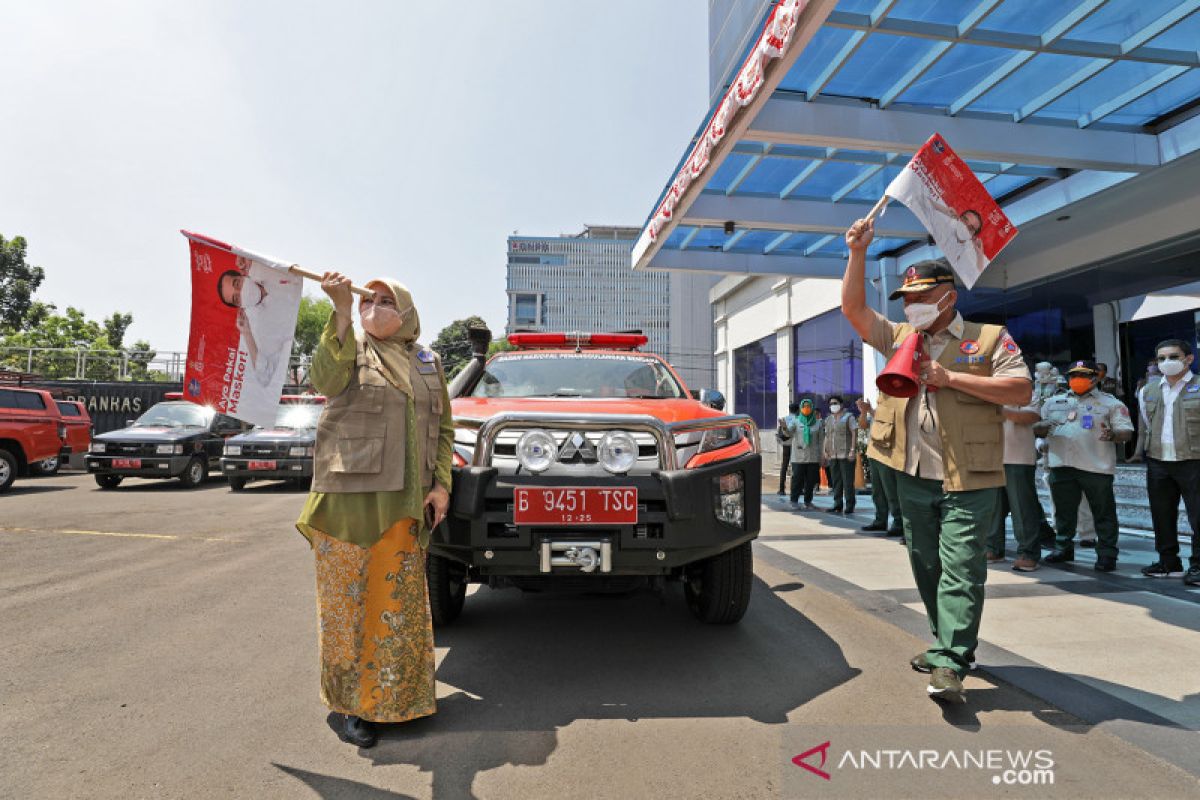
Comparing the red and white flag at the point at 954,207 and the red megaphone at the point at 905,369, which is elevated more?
the red and white flag at the point at 954,207

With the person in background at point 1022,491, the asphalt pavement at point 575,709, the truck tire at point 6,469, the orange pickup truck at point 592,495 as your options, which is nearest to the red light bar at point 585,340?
the orange pickup truck at point 592,495

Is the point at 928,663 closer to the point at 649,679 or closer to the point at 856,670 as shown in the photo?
the point at 856,670

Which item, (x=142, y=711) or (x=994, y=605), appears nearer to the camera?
(x=142, y=711)

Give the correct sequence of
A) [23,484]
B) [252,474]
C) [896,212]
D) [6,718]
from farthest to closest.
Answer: [23,484], [252,474], [896,212], [6,718]

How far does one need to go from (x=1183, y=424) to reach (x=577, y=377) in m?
4.57

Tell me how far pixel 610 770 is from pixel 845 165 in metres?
→ 8.18

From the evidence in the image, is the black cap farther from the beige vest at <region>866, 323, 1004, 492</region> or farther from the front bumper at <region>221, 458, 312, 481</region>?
the front bumper at <region>221, 458, 312, 481</region>

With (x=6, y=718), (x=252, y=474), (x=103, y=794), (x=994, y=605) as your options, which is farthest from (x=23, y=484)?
(x=994, y=605)

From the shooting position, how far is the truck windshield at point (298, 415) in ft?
38.7

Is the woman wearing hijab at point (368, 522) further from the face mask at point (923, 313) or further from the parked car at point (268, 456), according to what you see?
the parked car at point (268, 456)

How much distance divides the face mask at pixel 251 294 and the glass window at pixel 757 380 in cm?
1714

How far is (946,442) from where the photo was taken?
9.50ft

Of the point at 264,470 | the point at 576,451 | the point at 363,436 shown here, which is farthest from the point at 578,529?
the point at 264,470

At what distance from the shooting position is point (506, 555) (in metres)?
2.84
